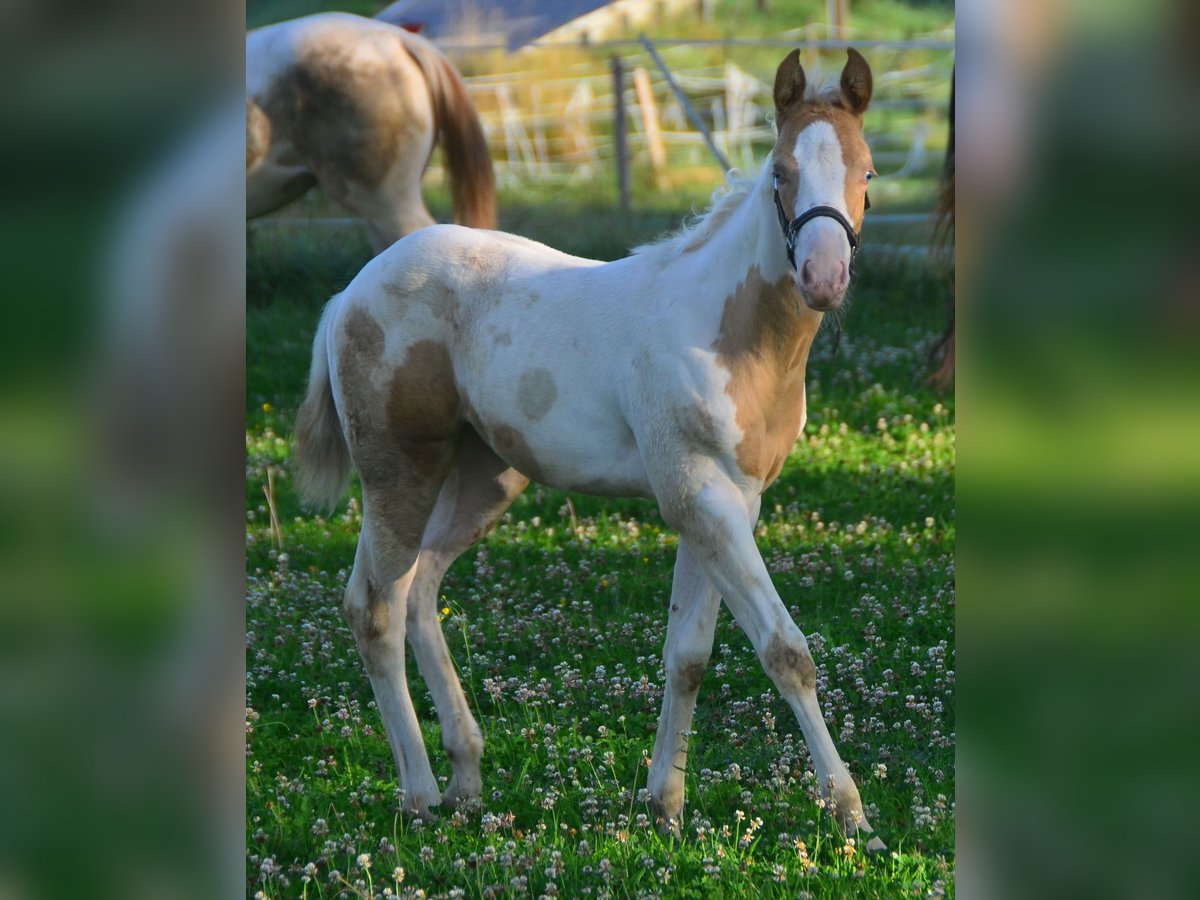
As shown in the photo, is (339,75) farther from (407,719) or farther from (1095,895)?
(1095,895)

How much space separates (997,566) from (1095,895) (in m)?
0.29

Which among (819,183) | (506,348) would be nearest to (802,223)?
(819,183)

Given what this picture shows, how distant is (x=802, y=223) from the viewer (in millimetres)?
3445

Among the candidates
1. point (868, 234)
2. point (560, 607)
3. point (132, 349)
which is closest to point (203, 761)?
point (132, 349)

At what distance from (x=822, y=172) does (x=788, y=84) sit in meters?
0.28

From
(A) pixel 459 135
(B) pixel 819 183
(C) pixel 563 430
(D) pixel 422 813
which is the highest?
(A) pixel 459 135

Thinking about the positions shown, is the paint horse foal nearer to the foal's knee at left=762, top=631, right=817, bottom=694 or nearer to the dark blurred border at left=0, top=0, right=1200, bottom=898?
the foal's knee at left=762, top=631, right=817, bottom=694

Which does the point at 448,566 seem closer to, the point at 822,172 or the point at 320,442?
the point at 320,442

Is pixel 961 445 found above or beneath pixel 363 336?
above

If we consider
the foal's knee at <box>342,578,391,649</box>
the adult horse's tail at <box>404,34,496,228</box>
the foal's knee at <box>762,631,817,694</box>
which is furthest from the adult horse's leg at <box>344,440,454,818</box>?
the adult horse's tail at <box>404,34,496,228</box>

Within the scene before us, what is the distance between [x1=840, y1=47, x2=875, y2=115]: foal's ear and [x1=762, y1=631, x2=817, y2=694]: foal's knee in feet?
4.69

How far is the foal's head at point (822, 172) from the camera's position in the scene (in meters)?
3.37

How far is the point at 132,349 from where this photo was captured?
1149 millimetres

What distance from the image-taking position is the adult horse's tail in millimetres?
9000
